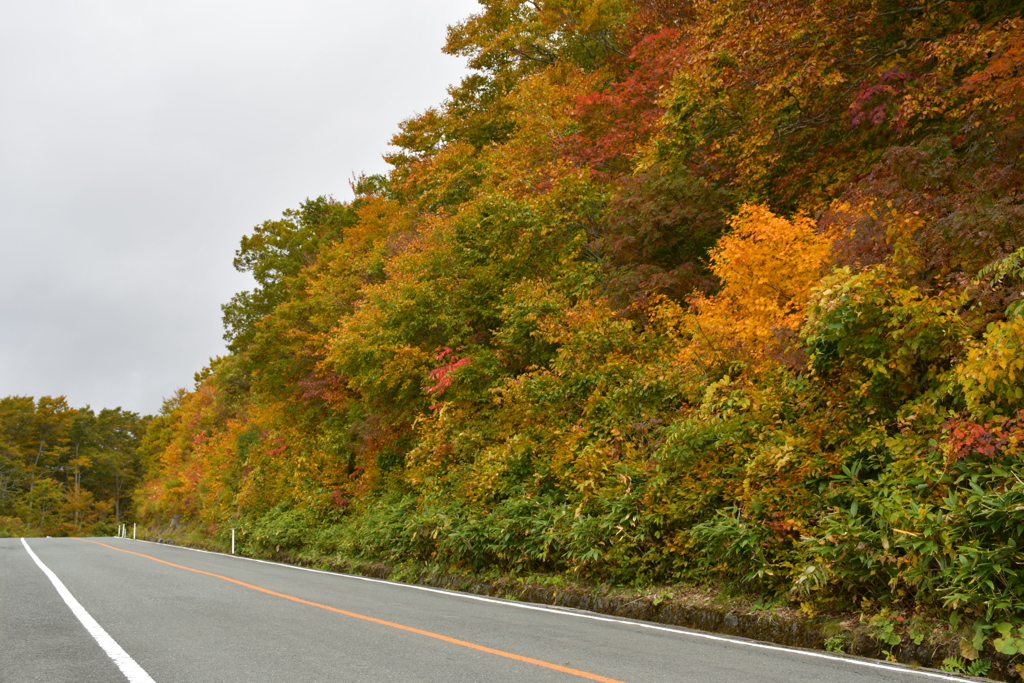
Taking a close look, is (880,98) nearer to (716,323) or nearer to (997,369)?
(716,323)

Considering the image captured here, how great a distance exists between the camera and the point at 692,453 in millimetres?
8914

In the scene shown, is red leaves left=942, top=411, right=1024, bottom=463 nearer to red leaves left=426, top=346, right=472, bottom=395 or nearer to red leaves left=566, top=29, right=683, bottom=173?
red leaves left=566, top=29, right=683, bottom=173

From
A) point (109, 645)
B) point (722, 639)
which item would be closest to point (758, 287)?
point (722, 639)

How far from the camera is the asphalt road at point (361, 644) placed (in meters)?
4.94

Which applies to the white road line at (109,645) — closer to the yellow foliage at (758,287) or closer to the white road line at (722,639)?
the white road line at (722,639)

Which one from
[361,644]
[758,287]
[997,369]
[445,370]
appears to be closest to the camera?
[997,369]

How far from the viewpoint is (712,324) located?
9.77 m

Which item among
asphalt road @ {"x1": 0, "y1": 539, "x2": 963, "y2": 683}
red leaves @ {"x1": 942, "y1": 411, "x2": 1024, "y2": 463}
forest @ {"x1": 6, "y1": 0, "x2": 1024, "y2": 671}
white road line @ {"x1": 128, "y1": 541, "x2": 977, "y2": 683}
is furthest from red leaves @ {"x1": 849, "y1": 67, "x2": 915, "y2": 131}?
asphalt road @ {"x1": 0, "y1": 539, "x2": 963, "y2": 683}

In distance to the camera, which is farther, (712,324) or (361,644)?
(712,324)

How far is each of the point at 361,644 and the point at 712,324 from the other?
6420 millimetres

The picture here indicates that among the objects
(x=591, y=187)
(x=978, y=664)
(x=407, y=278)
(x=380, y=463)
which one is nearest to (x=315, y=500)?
(x=380, y=463)

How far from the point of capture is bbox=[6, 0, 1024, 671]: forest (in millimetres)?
6645

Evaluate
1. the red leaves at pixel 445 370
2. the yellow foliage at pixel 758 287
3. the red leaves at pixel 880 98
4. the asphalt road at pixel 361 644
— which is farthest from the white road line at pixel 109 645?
the red leaves at pixel 880 98

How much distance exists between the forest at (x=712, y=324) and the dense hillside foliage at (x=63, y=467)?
57873mm
